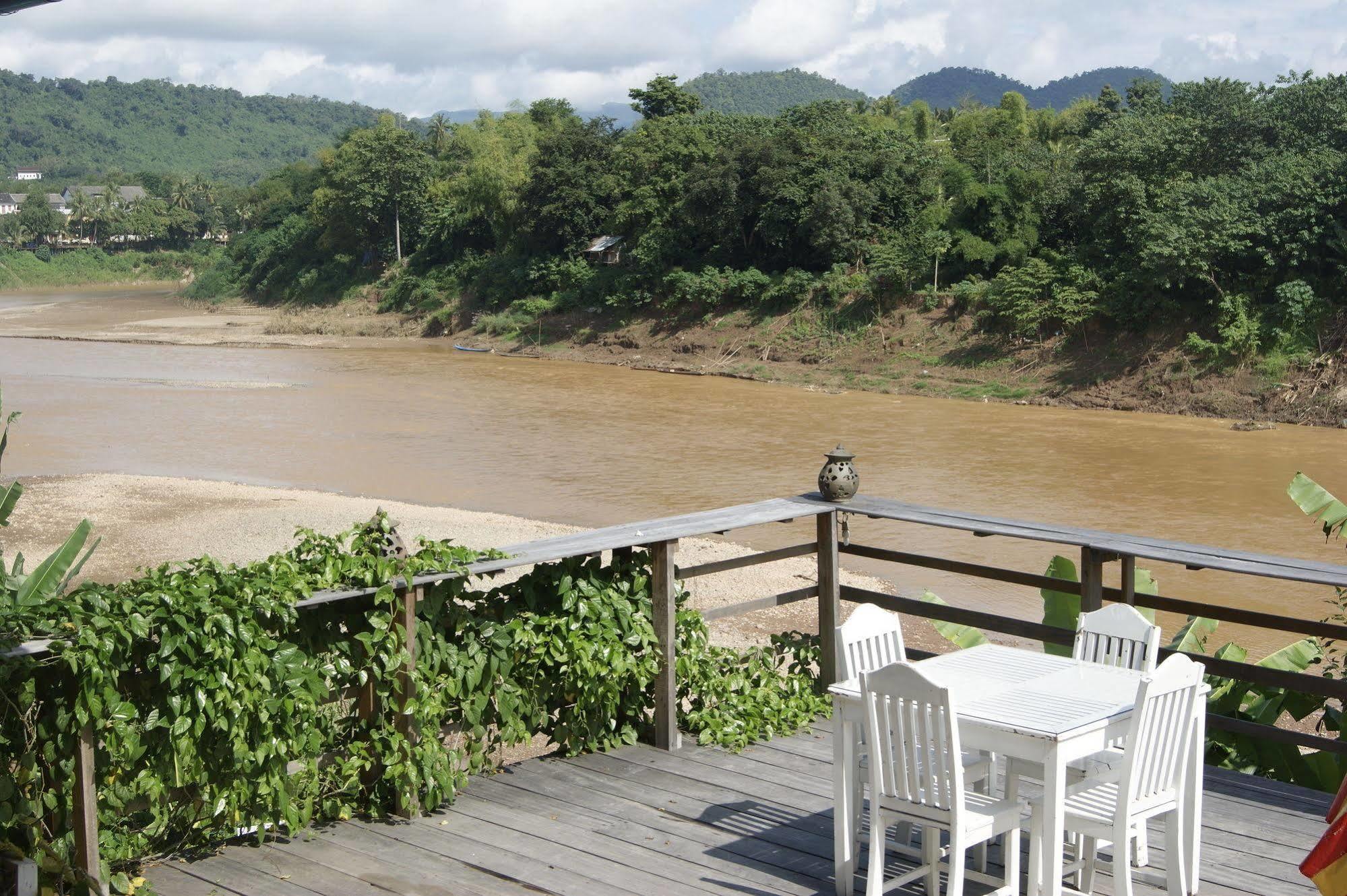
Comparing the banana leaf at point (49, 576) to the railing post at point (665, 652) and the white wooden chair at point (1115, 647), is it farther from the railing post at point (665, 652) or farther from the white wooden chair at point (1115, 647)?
the white wooden chair at point (1115, 647)

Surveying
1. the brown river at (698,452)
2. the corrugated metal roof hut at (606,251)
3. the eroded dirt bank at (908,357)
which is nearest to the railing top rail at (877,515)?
the brown river at (698,452)

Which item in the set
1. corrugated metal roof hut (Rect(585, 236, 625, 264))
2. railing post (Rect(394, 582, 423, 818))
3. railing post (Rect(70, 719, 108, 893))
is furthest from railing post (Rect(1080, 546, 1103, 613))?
corrugated metal roof hut (Rect(585, 236, 625, 264))

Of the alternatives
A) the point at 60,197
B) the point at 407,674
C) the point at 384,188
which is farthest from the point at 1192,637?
the point at 60,197

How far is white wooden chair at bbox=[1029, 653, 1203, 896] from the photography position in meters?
3.74

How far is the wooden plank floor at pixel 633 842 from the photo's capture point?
4273mm

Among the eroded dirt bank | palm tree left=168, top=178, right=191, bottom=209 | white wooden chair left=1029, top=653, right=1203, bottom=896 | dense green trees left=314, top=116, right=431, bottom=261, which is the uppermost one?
palm tree left=168, top=178, right=191, bottom=209

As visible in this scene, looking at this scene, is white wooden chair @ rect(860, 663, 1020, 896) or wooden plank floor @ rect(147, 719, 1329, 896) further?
wooden plank floor @ rect(147, 719, 1329, 896)

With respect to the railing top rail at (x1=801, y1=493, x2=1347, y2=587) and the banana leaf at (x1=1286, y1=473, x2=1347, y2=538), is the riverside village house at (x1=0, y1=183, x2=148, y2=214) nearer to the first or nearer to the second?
the railing top rail at (x1=801, y1=493, x2=1347, y2=587)

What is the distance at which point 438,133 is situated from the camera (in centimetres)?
7525

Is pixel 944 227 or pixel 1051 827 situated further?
pixel 944 227

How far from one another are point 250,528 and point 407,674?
43.0ft

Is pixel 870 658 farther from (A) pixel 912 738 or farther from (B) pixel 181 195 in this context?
(B) pixel 181 195

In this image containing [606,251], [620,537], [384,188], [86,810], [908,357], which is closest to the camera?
[86,810]

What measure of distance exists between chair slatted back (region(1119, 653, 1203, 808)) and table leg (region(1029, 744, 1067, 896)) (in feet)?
0.59
